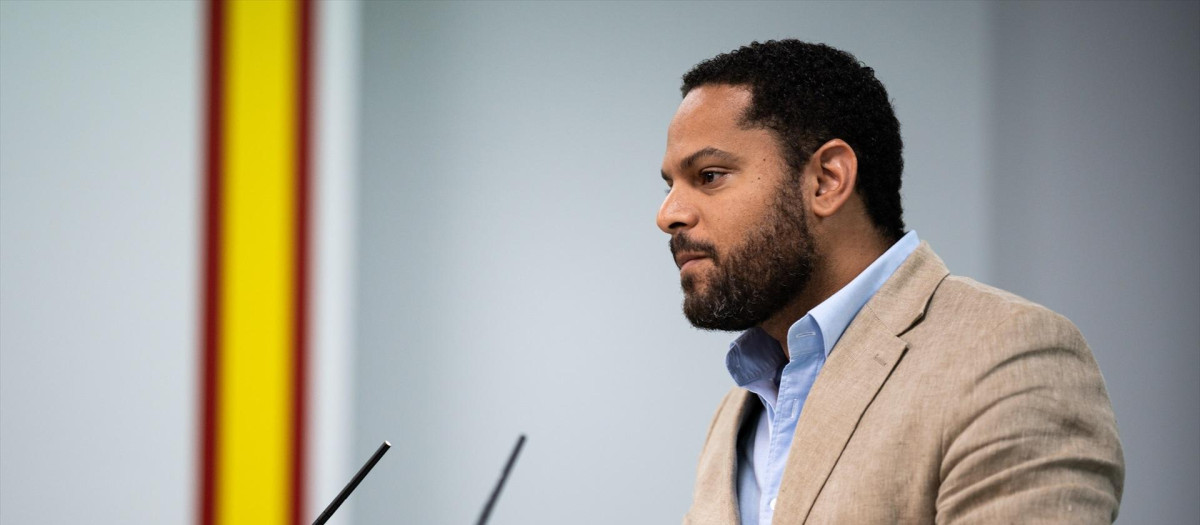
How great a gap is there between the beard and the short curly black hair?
0.05m

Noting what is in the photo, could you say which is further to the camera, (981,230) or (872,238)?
(981,230)

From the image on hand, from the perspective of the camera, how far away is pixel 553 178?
4.52 feet

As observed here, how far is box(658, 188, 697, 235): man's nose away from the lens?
89cm

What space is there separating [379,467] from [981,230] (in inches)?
36.2

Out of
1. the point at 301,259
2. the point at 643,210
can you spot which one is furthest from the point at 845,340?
the point at 301,259

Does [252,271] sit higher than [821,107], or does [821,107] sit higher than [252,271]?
[821,107]

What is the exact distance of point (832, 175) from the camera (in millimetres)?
886

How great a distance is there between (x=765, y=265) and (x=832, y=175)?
107mm

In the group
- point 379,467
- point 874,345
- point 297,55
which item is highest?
point 297,55

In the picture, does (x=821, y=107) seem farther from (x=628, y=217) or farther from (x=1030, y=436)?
(x=628, y=217)

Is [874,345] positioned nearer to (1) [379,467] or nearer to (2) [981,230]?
(2) [981,230]

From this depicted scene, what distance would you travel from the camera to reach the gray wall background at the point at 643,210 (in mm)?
1353

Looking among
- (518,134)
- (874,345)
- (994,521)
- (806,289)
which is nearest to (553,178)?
(518,134)

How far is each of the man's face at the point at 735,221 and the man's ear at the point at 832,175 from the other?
0.07 ft
